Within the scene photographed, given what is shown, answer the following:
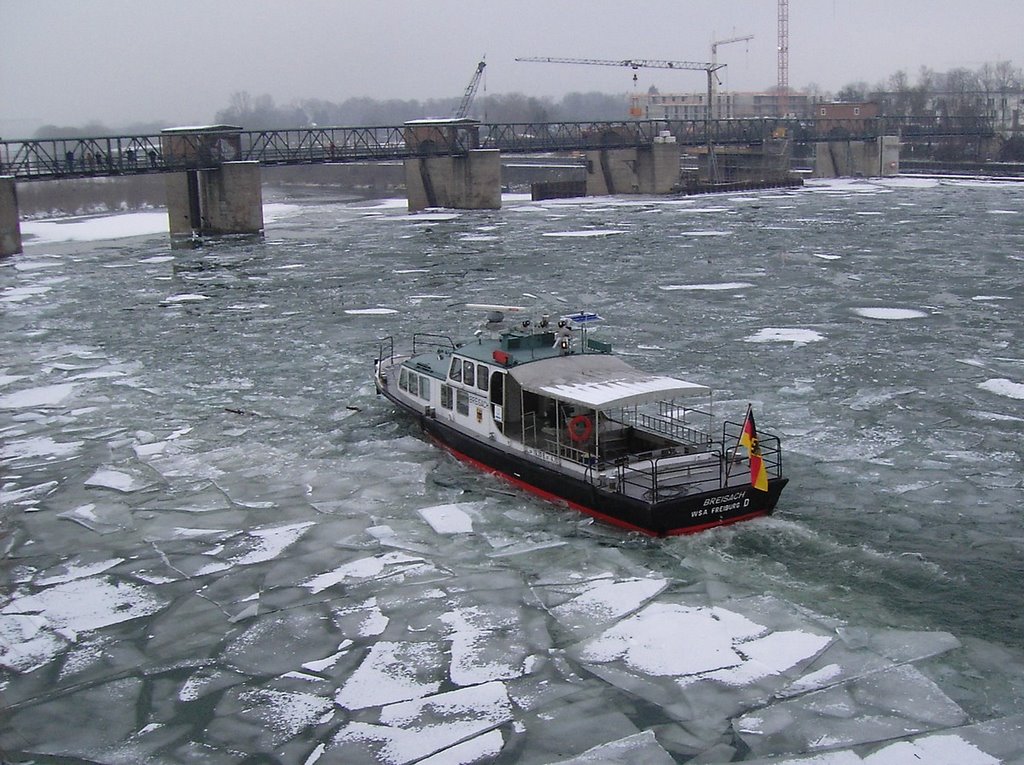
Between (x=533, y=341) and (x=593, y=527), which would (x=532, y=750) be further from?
(x=533, y=341)

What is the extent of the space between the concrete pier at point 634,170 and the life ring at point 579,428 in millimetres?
92770

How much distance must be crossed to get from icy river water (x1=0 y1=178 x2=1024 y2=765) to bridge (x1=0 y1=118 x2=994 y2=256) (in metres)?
40.9

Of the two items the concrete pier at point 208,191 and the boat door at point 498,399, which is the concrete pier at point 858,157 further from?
the boat door at point 498,399

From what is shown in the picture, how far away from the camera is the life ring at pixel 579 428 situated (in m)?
20.0

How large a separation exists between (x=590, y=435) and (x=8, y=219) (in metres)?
53.4

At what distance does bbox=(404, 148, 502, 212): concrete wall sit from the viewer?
9406 cm

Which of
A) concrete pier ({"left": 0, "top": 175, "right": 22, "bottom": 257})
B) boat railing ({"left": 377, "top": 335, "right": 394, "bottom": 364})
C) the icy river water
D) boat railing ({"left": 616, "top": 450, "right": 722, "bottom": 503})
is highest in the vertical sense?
concrete pier ({"left": 0, "top": 175, "right": 22, "bottom": 257})

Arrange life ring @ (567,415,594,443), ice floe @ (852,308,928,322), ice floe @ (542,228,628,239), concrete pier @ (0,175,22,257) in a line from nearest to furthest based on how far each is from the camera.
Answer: life ring @ (567,415,594,443) → ice floe @ (852,308,928,322) → concrete pier @ (0,175,22,257) → ice floe @ (542,228,628,239)

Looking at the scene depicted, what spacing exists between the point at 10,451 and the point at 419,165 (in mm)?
74645

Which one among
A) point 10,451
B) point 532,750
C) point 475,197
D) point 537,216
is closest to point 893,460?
point 532,750

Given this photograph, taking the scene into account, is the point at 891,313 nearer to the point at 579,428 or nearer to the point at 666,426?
the point at 666,426

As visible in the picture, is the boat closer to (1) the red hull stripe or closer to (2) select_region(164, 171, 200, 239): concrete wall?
(1) the red hull stripe

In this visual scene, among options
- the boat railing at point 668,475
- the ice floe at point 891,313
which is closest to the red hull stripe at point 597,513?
the boat railing at point 668,475

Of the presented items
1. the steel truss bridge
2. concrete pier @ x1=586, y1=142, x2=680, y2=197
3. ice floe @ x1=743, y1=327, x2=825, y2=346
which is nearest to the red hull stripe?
ice floe @ x1=743, y1=327, x2=825, y2=346
